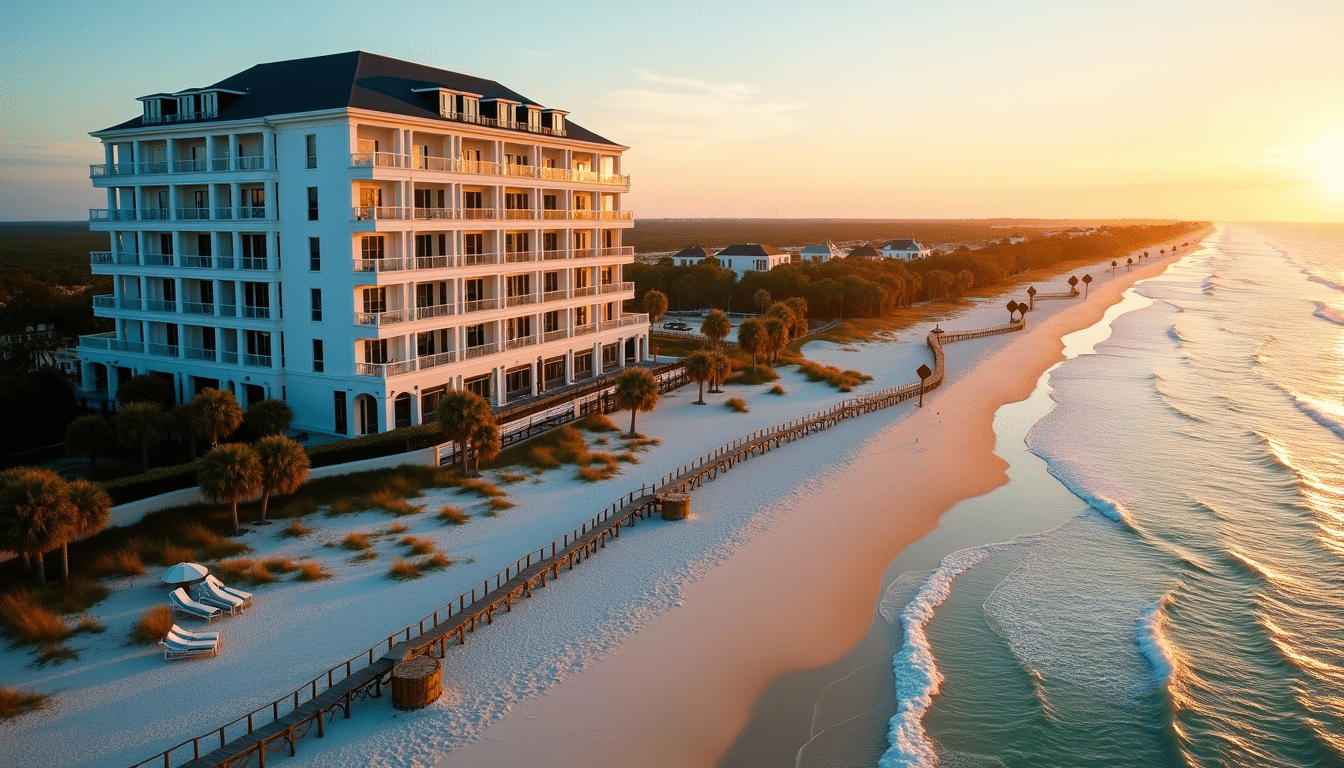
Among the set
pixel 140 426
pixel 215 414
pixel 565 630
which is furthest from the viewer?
pixel 215 414

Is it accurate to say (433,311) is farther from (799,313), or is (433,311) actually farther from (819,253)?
(819,253)

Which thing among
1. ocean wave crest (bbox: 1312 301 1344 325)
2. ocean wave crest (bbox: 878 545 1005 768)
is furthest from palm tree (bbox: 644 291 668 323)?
ocean wave crest (bbox: 1312 301 1344 325)

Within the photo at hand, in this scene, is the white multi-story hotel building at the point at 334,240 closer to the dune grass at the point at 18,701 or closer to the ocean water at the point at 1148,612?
the dune grass at the point at 18,701

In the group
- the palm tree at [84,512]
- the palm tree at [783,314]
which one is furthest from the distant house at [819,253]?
the palm tree at [84,512]

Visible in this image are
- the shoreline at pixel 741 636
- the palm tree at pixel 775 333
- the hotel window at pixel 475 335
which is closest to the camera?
the shoreline at pixel 741 636

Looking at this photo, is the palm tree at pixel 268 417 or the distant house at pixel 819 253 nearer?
the palm tree at pixel 268 417

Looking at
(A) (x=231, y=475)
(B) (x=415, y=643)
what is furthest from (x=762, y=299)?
(B) (x=415, y=643)

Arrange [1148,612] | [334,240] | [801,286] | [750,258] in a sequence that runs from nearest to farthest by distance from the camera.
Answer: [1148,612] → [334,240] → [801,286] → [750,258]
